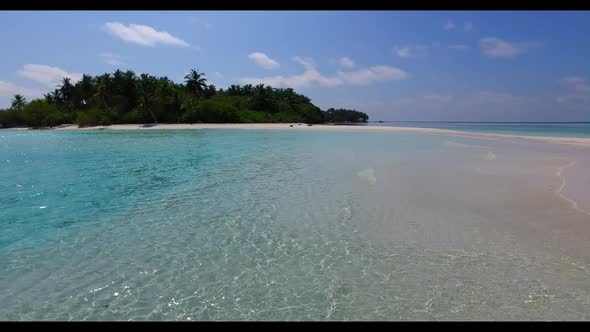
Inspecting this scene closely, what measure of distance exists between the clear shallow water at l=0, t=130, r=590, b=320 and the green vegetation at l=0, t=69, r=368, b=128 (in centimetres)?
6066

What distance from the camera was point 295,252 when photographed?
542cm

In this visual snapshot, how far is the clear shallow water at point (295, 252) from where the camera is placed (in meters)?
3.80

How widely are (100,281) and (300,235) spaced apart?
3276 millimetres

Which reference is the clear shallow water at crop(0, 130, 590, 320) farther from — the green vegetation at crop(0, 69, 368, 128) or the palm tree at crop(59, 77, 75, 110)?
the palm tree at crop(59, 77, 75, 110)

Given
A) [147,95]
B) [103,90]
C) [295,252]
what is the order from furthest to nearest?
[103,90]
[147,95]
[295,252]

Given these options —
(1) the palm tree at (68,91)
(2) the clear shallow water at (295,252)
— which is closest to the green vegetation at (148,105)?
(1) the palm tree at (68,91)

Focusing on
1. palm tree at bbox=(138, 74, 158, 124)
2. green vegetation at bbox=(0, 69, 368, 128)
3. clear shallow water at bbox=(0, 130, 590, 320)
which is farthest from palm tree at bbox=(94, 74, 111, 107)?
clear shallow water at bbox=(0, 130, 590, 320)

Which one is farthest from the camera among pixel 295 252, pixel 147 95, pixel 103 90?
pixel 103 90

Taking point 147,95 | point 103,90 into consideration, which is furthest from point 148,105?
point 103,90

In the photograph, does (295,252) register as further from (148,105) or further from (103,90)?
(103,90)

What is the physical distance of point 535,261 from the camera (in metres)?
4.86

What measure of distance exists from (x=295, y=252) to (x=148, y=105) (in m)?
70.2

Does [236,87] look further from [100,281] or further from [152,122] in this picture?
[100,281]
